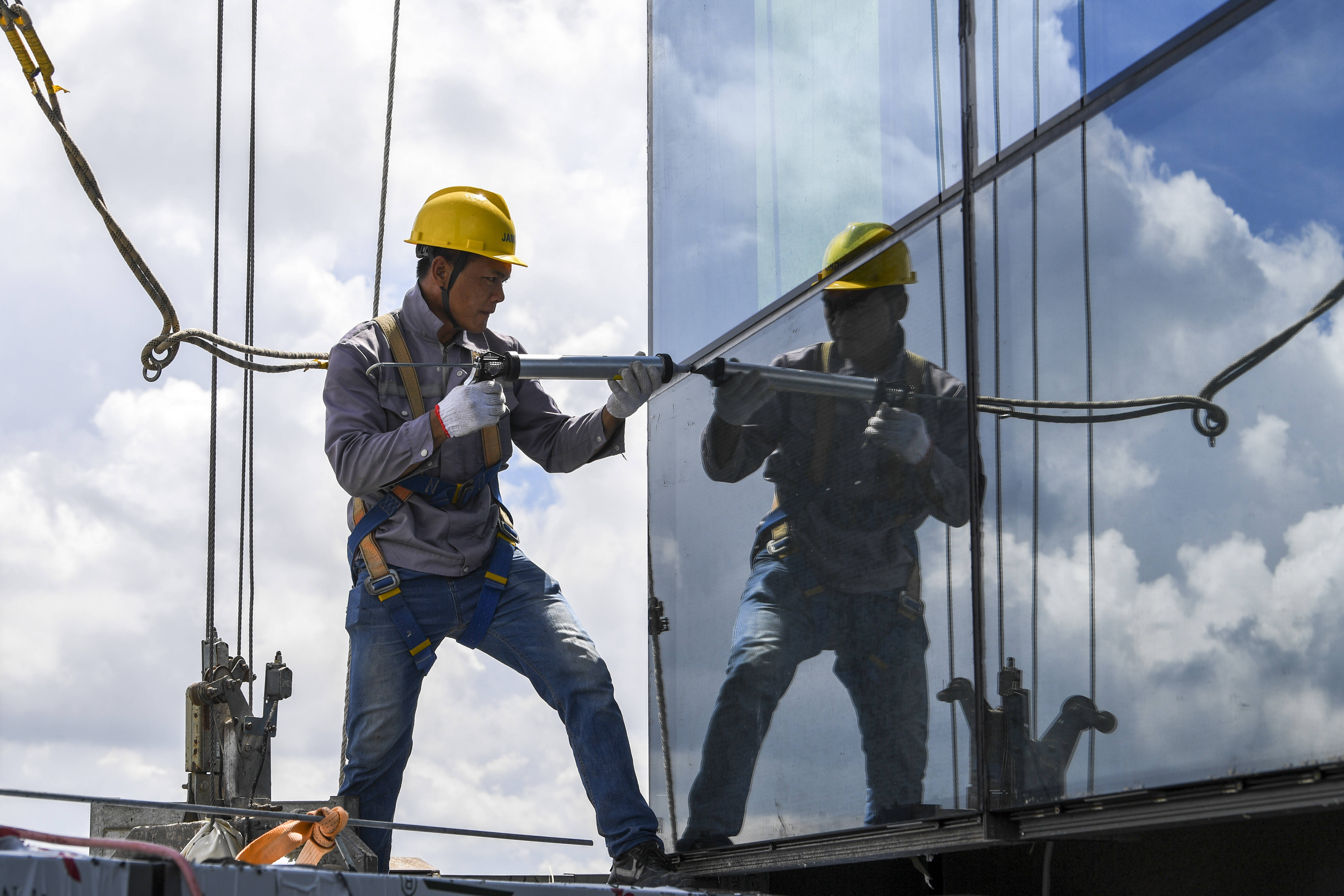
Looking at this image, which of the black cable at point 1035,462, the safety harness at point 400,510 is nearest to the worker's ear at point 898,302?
the black cable at point 1035,462

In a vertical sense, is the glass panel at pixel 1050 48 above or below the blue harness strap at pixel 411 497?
above

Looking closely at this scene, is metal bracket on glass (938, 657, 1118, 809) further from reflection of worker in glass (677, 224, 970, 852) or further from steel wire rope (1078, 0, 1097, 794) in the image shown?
reflection of worker in glass (677, 224, 970, 852)

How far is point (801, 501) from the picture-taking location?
3.81m

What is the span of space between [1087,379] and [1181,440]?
296mm

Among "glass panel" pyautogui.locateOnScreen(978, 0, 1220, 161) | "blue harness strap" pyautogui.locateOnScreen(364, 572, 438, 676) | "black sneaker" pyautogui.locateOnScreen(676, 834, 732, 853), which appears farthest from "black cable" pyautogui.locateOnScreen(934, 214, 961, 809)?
"blue harness strap" pyautogui.locateOnScreen(364, 572, 438, 676)

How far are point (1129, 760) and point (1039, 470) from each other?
632mm

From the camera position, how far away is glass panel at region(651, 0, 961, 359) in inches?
137

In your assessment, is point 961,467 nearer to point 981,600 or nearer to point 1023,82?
point 981,600

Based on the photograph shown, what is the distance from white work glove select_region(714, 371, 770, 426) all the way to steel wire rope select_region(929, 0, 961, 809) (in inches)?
33.2

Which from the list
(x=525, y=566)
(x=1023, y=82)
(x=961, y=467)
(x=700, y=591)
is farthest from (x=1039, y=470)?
(x=525, y=566)

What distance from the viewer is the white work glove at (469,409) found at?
4086mm

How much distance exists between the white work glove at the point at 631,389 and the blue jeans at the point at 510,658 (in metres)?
0.64

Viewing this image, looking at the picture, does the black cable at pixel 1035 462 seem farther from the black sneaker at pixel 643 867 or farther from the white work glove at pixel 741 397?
the black sneaker at pixel 643 867

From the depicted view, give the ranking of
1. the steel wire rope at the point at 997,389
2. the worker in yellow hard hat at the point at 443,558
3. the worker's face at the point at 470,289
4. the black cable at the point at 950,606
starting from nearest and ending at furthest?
the steel wire rope at the point at 997,389 < the black cable at the point at 950,606 < the worker in yellow hard hat at the point at 443,558 < the worker's face at the point at 470,289
